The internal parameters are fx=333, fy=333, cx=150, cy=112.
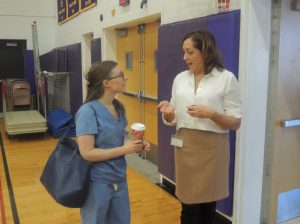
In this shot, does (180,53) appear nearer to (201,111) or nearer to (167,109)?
(167,109)

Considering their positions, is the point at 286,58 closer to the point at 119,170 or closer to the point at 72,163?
the point at 119,170

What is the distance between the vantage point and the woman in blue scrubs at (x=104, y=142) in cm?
165

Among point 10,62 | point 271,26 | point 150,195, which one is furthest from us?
point 10,62

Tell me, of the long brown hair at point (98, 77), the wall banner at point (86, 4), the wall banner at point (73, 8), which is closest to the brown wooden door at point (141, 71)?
the wall banner at point (86, 4)

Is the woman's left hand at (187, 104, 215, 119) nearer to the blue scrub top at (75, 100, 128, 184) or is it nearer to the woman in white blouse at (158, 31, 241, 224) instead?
the woman in white blouse at (158, 31, 241, 224)

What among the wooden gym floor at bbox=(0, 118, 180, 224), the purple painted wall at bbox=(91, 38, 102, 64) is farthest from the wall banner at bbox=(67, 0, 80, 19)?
the wooden gym floor at bbox=(0, 118, 180, 224)

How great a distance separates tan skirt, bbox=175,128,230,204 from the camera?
76.0 inches

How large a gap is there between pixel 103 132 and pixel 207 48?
76 centimetres

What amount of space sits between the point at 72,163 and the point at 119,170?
0.84ft

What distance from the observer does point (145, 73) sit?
464 cm

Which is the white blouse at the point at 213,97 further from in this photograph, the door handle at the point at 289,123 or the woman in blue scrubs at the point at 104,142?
the door handle at the point at 289,123

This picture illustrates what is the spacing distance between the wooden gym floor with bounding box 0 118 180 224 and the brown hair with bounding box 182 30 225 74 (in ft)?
5.33

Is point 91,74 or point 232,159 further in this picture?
point 232,159

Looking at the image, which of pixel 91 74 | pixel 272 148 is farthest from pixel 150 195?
pixel 91 74
